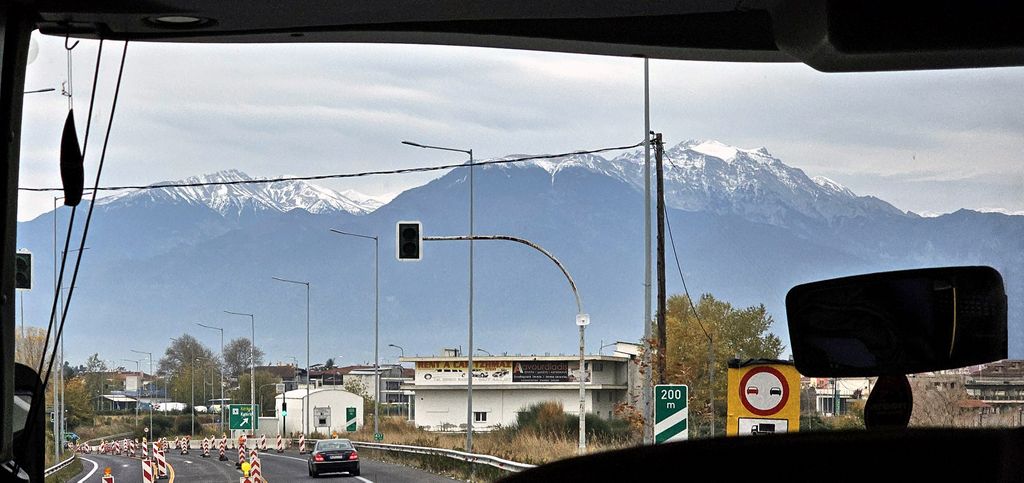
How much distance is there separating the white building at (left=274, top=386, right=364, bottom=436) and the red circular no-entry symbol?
36.6m

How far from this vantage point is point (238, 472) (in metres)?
28.1

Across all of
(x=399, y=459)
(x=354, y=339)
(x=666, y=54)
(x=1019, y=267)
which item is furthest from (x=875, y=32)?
(x=354, y=339)

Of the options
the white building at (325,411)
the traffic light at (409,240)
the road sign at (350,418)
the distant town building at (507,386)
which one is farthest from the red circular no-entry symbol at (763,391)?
the road sign at (350,418)

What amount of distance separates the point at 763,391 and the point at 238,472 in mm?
24689

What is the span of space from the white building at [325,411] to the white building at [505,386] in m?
5.51

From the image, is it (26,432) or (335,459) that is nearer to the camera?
(26,432)

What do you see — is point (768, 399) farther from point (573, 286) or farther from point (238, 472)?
point (238, 472)

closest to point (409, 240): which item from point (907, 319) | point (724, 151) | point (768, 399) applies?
point (768, 399)

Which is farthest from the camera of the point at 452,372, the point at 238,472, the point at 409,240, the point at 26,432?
the point at 452,372

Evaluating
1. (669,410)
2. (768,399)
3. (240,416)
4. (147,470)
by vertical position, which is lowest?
(240,416)

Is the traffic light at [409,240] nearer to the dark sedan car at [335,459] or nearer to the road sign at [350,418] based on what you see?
the dark sedan car at [335,459]

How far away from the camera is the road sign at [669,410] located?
1138cm

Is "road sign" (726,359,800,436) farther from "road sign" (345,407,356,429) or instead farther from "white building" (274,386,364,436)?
"road sign" (345,407,356,429)

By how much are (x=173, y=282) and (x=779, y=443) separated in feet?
546
